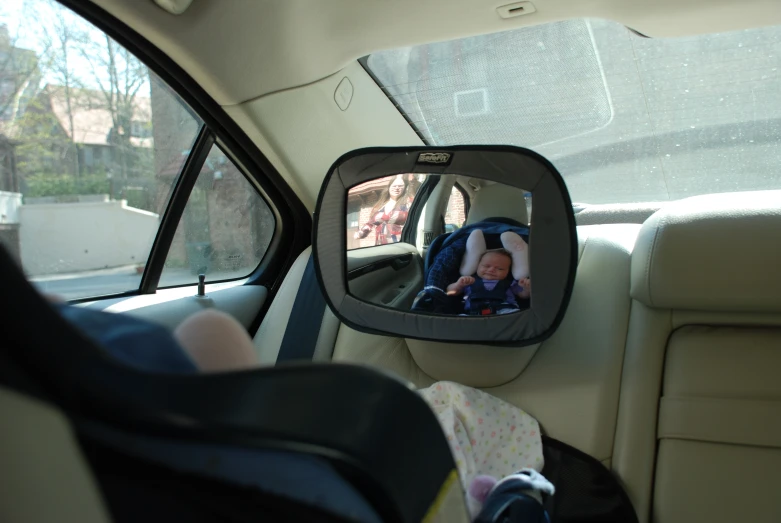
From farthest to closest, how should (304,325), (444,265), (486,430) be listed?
(304,325) → (444,265) → (486,430)

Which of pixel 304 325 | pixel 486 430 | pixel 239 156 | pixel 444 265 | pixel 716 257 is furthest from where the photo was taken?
pixel 239 156

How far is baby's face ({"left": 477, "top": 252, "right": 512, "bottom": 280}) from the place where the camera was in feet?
5.18

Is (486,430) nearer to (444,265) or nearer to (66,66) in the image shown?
(444,265)

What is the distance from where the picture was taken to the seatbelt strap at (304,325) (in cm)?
199

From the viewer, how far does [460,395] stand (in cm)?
159

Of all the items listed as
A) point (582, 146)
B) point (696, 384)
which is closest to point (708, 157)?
point (582, 146)

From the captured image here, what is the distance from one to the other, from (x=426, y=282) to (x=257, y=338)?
30.8 inches

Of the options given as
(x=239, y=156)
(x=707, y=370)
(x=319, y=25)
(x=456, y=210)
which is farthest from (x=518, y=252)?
(x=239, y=156)

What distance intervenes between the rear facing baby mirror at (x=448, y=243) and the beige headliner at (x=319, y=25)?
0.48 metres

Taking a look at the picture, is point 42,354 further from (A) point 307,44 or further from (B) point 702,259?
(A) point 307,44

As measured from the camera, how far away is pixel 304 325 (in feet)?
6.66

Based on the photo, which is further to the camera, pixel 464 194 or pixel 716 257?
pixel 464 194

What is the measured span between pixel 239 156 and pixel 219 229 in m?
0.28

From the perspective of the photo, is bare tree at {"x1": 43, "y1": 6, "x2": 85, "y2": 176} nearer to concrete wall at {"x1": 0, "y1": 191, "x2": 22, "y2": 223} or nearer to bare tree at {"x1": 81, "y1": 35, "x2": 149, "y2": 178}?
bare tree at {"x1": 81, "y1": 35, "x2": 149, "y2": 178}
